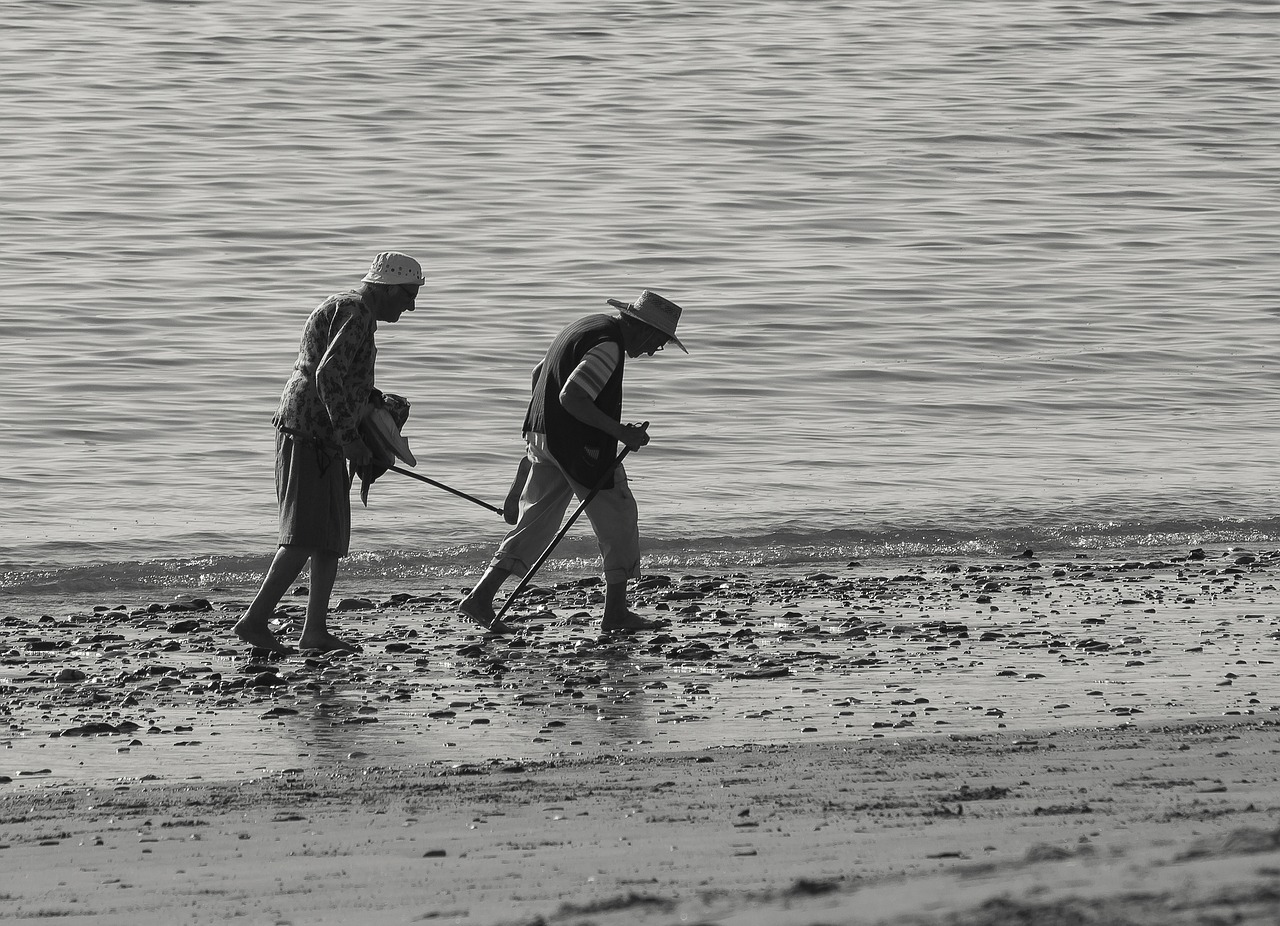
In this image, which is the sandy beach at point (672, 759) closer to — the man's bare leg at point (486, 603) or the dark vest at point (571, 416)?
the man's bare leg at point (486, 603)

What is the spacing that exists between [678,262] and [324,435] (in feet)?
46.4

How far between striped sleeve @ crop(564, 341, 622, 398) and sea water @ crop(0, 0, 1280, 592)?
2679 mm

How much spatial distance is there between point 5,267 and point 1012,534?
44.4 ft

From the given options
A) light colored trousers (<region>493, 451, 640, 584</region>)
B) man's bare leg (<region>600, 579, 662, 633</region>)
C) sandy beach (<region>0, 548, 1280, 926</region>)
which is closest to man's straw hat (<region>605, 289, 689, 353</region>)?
light colored trousers (<region>493, 451, 640, 584</region>)

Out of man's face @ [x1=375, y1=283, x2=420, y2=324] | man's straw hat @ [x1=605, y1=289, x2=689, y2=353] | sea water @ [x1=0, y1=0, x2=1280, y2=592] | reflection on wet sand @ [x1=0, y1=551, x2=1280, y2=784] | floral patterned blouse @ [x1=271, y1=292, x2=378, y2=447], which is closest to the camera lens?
reflection on wet sand @ [x1=0, y1=551, x2=1280, y2=784]

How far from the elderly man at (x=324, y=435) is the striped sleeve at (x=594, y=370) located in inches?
31.9

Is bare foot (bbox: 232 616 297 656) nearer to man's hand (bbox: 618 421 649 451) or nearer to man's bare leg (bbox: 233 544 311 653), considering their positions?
man's bare leg (bbox: 233 544 311 653)

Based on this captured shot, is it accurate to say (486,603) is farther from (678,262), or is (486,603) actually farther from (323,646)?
(678,262)

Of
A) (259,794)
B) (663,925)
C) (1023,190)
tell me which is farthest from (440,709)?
(1023,190)

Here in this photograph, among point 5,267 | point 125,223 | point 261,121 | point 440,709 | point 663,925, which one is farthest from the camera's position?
point 261,121

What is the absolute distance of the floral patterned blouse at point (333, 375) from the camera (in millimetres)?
7922

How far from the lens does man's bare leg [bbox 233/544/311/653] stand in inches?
326

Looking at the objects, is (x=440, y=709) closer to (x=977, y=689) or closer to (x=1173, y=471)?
(x=977, y=689)

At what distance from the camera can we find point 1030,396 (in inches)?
636
